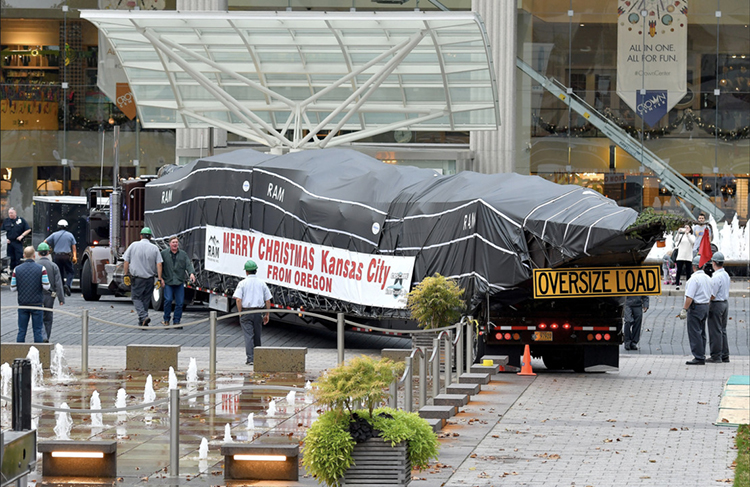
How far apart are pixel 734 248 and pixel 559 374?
19076 mm

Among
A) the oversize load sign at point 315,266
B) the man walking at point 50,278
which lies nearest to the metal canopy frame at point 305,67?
the oversize load sign at point 315,266

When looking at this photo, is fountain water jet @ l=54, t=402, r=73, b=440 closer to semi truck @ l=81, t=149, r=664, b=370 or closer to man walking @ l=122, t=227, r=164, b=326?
semi truck @ l=81, t=149, r=664, b=370

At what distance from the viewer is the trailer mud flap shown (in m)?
17.9

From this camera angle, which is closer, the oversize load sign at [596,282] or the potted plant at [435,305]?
Answer: the oversize load sign at [596,282]

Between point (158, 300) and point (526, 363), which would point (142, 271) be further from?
point (526, 363)

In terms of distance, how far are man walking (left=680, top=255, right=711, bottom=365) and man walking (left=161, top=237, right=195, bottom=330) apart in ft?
31.2

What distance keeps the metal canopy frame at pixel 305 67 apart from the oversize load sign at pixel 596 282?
36.0 ft

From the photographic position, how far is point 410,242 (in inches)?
769

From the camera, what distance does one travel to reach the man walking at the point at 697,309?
19.0 meters

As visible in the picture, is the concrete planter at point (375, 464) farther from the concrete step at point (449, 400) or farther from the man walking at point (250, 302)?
the man walking at point (250, 302)

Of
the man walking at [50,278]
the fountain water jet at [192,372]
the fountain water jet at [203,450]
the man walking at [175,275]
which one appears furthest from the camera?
the man walking at [175,275]

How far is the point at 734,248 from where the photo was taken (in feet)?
116

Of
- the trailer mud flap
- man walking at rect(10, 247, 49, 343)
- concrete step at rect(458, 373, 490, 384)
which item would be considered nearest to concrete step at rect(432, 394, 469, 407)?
concrete step at rect(458, 373, 490, 384)

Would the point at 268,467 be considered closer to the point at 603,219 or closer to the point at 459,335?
the point at 459,335
